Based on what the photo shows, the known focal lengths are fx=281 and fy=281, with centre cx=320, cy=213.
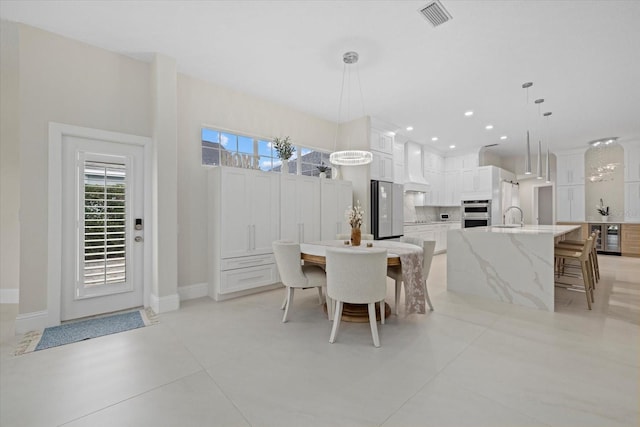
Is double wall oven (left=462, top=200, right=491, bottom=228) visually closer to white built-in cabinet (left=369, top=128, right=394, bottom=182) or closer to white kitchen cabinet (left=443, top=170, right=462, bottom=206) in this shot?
white kitchen cabinet (left=443, top=170, right=462, bottom=206)

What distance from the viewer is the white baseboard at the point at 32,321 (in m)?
2.73

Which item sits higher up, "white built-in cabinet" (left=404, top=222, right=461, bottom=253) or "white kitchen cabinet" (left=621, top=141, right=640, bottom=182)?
"white kitchen cabinet" (left=621, top=141, right=640, bottom=182)

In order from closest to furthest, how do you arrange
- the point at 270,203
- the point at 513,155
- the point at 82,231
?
1. the point at 82,231
2. the point at 270,203
3. the point at 513,155

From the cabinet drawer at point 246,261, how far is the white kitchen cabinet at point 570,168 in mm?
9179

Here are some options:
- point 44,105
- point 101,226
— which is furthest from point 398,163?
point 44,105

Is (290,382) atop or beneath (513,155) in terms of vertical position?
beneath

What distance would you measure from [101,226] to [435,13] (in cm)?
412

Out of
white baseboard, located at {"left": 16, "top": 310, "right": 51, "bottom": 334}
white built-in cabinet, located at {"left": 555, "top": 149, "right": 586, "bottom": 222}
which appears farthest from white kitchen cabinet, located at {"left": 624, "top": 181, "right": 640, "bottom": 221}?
white baseboard, located at {"left": 16, "top": 310, "right": 51, "bottom": 334}

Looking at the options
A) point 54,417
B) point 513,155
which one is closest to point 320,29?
point 54,417

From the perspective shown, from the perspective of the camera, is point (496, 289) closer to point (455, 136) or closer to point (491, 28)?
point (491, 28)

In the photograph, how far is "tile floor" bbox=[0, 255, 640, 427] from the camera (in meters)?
1.60

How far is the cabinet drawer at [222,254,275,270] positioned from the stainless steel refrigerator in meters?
2.33

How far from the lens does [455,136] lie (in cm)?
677

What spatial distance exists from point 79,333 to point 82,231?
1068 mm
